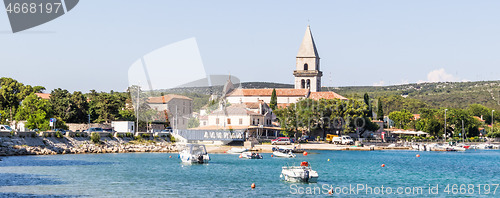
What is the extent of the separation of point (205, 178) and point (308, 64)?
99396mm

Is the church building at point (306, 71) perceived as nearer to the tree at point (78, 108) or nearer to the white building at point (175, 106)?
the white building at point (175, 106)

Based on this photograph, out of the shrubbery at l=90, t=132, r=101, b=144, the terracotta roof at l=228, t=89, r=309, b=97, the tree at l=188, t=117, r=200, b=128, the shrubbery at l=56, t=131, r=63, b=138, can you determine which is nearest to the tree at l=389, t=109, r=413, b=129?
the terracotta roof at l=228, t=89, r=309, b=97

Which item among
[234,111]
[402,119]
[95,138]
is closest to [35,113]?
[95,138]

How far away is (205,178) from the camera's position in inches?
1901

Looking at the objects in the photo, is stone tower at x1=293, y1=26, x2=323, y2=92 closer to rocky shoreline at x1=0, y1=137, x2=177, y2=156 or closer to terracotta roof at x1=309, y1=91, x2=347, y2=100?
terracotta roof at x1=309, y1=91, x2=347, y2=100

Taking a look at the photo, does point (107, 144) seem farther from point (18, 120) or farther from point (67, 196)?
point (67, 196)

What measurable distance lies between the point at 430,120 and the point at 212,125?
4790 centimetres

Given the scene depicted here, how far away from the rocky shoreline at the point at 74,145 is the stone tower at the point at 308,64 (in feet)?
211

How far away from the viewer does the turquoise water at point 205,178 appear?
39.4 m

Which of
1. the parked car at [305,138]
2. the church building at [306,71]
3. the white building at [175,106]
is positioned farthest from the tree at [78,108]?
the church building at [306,71]

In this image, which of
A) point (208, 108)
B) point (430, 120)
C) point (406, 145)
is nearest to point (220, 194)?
point (208, 108)

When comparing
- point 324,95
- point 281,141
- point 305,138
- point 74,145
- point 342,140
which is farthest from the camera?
point 324,95

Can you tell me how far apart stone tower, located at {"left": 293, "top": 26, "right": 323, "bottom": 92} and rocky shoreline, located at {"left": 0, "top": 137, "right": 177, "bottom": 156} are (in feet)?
211

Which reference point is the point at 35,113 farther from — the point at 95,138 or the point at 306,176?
the point at 306,176
